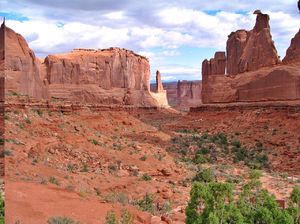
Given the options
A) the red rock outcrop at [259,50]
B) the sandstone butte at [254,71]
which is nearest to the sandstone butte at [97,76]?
the sandstone butte at [254,71]

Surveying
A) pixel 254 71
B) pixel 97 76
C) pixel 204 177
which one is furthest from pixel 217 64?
pixel 204 177

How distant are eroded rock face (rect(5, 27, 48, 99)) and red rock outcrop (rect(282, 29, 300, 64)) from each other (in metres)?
22.8

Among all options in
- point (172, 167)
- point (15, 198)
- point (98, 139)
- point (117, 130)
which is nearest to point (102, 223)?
point (15, 198)

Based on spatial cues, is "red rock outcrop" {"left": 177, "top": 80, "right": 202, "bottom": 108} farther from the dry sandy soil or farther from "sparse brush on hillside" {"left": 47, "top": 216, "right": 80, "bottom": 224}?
"sparse brush on hillside" {"left": 47, "top": 216, "right": 80, "bottom": 224}

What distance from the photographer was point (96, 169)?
1986 centimetres

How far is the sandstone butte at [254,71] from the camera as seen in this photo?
3847 cm

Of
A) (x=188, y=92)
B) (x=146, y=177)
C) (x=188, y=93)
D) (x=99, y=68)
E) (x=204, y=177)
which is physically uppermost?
(x=99, y=68)

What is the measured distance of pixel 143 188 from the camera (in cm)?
1795

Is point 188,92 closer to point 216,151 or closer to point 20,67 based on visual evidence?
point 20,67

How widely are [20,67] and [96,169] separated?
56.9 ft

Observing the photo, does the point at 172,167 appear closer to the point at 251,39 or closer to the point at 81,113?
the point at 81,113

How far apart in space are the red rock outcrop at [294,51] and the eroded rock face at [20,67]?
22778 millimetres

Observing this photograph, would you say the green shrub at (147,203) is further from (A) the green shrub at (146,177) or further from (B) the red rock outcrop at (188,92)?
(B) the red rock outcrop at (188,92)

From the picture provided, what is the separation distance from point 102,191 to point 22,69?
2006 cm
